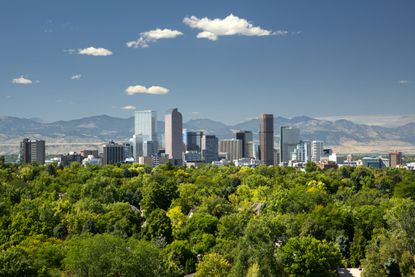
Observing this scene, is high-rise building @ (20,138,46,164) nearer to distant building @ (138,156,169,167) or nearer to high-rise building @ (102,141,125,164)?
high-rise building @ (102,141,125,164)

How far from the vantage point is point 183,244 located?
3191 centimetres

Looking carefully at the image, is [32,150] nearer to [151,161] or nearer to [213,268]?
[151,161]

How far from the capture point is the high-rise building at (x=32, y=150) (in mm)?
148500

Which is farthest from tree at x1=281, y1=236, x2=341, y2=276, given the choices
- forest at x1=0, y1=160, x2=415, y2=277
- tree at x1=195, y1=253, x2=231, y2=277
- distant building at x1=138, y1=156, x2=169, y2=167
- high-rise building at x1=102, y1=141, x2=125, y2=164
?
high-rise building at x1=102, y1=141, x2=125, y2=164

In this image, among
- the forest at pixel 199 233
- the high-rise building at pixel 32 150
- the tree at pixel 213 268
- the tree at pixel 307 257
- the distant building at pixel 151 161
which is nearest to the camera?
the forest at pixel 199 233

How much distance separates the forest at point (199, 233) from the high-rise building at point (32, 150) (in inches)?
3693

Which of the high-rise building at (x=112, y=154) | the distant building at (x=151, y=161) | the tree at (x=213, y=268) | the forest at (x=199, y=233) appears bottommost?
the tree at (x=213, y=268)

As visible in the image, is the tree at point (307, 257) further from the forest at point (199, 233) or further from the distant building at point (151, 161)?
the distant building at point (151, 161)

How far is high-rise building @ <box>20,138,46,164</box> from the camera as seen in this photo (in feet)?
487

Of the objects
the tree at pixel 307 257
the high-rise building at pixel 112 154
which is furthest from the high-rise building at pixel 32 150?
the tree at pixel 307 257

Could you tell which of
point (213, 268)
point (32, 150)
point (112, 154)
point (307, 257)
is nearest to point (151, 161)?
point (112, 154)

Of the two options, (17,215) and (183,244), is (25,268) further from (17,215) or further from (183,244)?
(17,215)

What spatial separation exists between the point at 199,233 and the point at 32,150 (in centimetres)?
13325

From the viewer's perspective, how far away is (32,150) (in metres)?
159
